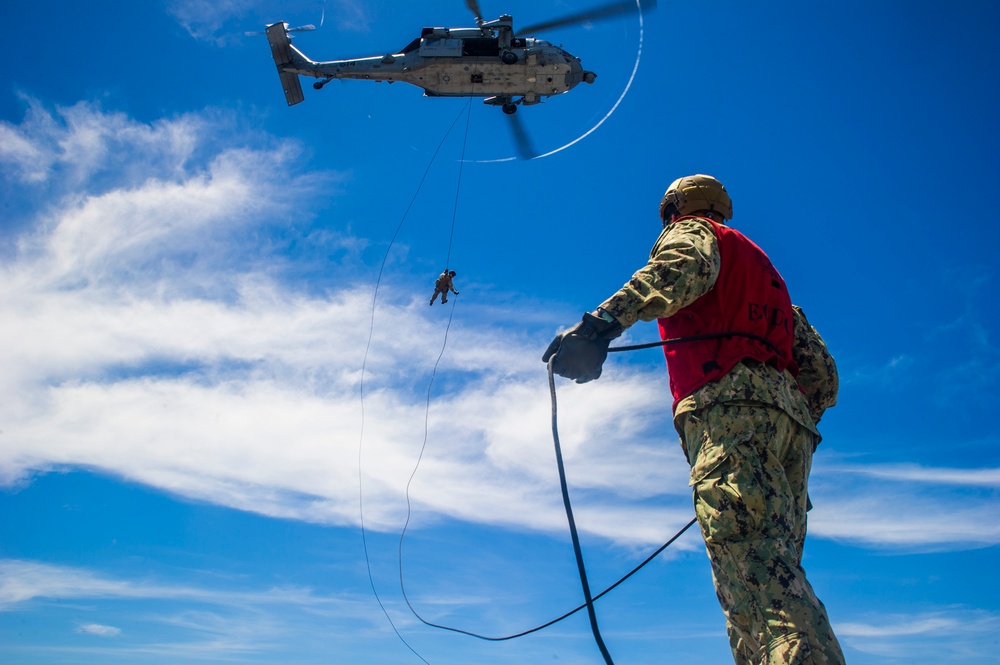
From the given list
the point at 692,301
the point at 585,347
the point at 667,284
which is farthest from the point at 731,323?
the point at 585,347

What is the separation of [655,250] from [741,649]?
2.42m

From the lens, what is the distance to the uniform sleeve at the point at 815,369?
5307 millimetres

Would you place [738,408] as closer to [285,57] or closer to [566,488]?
[566,488]

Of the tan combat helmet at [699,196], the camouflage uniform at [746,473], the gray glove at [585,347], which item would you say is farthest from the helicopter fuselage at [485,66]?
the gray glove at [585,347]

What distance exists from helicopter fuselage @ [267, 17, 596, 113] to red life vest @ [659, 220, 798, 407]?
18424 mm

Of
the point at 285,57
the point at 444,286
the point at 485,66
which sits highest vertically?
the point at 285,57

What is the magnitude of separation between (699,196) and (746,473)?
2.28 meters

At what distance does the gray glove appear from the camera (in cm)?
431

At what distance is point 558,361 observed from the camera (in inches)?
173

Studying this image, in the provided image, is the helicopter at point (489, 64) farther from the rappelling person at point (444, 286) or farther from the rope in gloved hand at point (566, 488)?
the rope in gloved hand at point (566, 488)

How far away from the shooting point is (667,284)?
4297 mm

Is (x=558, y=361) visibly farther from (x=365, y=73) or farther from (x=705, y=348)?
(x=365, y=73)

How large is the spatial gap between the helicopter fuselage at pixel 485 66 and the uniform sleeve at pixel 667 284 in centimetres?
1872

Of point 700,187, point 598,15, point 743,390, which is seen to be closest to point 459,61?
point 598,15
